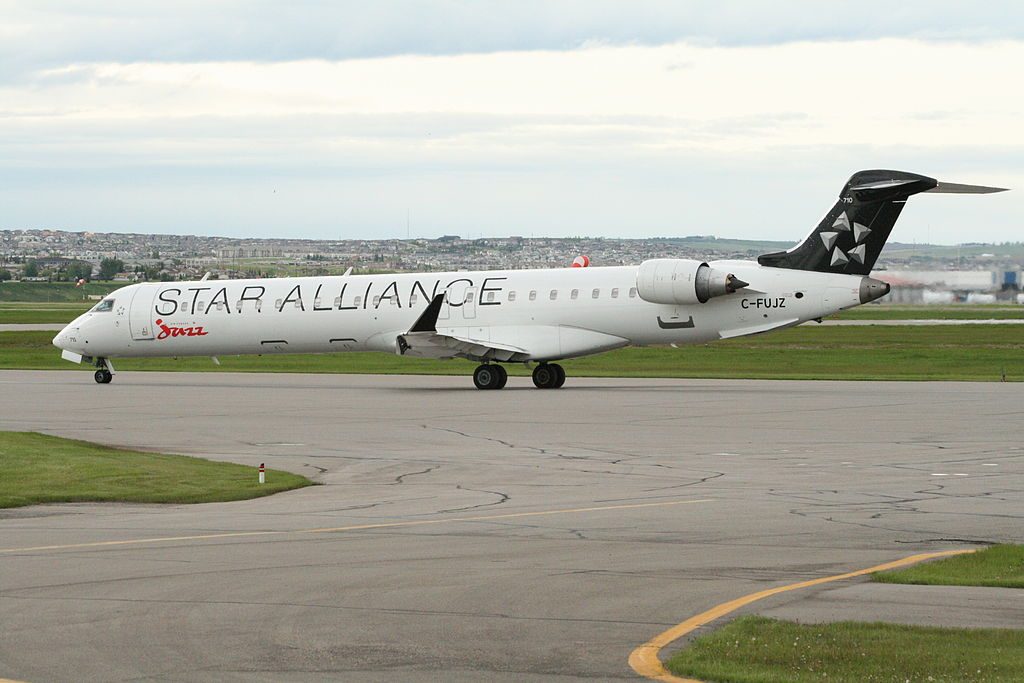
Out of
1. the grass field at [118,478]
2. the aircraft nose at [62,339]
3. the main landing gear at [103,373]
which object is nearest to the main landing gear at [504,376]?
the main landing gear at [103,373]

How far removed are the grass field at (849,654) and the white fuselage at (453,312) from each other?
93.6ft

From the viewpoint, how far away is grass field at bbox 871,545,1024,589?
36.5ft

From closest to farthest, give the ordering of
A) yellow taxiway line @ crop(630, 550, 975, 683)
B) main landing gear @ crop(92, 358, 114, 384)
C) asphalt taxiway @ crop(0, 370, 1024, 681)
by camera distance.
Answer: yellow taxiway line @ crop(630, 550, 975, 683)
asphalt taxiway @ crop(0, 370, 1024, 681)
main landing gear @ crop(92, 358, 114, 384)

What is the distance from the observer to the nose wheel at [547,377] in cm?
4069

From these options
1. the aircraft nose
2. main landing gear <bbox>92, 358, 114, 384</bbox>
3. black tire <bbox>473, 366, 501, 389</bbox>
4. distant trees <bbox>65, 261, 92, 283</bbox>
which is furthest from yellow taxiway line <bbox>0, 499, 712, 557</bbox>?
distant trees <bbox>65, 261, 92, 283</bbox>

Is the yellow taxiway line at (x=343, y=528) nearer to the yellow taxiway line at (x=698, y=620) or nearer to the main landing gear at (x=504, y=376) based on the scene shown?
the yellow taxiway line at (x=698, y=620)

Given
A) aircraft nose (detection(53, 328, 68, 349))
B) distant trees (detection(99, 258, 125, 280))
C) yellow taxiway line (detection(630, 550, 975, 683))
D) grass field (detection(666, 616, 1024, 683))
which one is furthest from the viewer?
distant trees (detection(99, 258, 125, 280))

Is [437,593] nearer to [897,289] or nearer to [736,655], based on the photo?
[736,655]

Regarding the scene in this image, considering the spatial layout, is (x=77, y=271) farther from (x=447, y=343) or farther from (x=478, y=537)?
(x=478, y=537)

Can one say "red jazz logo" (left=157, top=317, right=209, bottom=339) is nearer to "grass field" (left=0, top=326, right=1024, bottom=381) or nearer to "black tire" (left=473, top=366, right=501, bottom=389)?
"grass field" (left=0, top=326, right=1024, bottom=381)

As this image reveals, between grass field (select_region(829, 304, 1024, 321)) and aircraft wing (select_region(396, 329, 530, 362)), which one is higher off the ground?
aircraft wing (select_region(396, 329, 530, 362))

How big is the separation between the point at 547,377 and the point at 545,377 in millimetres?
57

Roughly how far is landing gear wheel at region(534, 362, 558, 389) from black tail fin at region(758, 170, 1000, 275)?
758 cm

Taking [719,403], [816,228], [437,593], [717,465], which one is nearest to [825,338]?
[816,228]
